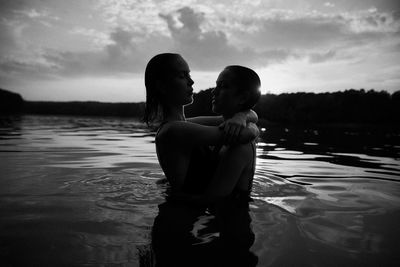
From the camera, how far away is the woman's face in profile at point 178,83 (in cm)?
296

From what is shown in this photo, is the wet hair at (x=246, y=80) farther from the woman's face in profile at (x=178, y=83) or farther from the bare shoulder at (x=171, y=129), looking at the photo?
the bare shoulder at (x=171, y=129)

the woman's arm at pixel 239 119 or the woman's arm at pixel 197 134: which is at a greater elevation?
the woman's arm at pixel 239 119

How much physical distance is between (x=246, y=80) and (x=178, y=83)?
2.36 ft

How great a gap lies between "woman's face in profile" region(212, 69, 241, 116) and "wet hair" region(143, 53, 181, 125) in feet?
1.86

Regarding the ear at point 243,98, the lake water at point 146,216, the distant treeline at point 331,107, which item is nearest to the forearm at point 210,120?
the ear at point 243,98

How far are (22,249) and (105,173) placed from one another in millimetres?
2798

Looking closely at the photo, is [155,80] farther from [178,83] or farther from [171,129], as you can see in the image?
[171,129]

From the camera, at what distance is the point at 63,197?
3.42 meters

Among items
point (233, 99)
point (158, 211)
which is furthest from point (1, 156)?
point (233, 99)

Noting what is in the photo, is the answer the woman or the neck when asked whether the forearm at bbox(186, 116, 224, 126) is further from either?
the neck

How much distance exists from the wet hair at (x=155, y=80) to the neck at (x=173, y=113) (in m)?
0.11

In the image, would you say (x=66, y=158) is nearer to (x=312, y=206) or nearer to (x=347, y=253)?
(x=312, y=206)

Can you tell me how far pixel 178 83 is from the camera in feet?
9.75

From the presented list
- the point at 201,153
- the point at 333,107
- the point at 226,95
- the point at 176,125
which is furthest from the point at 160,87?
the point at 333,107
